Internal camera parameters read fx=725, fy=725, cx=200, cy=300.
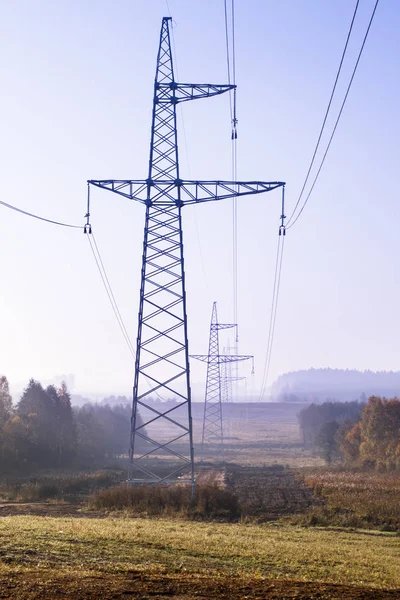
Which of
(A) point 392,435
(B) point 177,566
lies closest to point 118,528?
(B) point 177,566

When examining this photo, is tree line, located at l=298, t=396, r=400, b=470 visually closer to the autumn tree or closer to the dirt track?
the autumn tree

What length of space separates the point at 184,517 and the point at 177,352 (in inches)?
283

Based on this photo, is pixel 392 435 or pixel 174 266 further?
pixel 392 435

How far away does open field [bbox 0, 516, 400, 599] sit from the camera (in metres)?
13.1

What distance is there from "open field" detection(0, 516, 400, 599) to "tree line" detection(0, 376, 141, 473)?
44.7m

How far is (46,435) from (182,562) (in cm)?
6970

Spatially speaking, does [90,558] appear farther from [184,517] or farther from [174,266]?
[174,266]

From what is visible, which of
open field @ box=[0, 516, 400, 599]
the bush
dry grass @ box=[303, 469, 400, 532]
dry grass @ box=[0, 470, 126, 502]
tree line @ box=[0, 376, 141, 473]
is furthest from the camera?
tree line @ box=[0, 376, 141, 473]

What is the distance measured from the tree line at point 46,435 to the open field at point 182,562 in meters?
44.7

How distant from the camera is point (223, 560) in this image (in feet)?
57.7

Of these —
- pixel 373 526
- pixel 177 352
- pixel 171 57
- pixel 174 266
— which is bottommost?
pixel 373 526

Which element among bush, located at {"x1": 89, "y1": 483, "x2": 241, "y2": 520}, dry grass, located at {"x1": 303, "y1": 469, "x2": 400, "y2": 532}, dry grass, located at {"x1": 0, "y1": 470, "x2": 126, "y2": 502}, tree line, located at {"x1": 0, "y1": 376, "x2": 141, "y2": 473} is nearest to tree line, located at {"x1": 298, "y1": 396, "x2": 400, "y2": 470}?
tree line, located at {"x1": 0, "y1": 376, "x2": 141, "y2": 473}

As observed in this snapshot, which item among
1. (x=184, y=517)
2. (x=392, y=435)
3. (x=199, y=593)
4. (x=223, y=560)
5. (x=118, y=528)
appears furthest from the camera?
(x=392, y=435)

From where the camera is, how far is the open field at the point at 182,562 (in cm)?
1312
